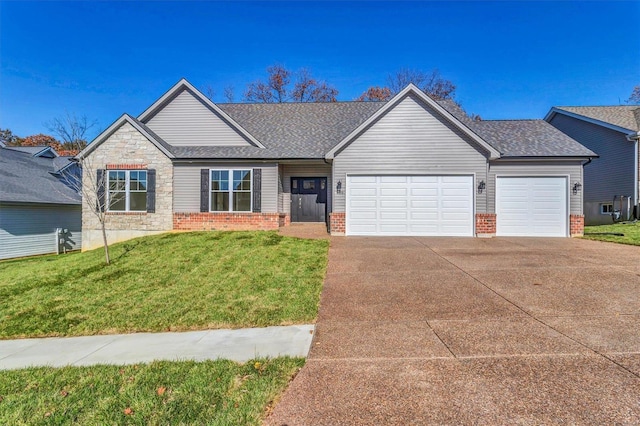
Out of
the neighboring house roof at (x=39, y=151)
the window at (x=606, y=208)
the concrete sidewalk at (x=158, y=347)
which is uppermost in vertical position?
the neighboring house roof at (x=39, y=151)

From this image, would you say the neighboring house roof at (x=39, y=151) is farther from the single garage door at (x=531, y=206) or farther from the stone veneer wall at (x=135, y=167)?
the single garage door at (x=531, y=206)

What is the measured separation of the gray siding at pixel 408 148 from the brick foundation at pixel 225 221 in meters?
2.92

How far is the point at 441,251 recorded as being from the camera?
389 inches

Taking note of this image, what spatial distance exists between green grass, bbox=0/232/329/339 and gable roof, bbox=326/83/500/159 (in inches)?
176

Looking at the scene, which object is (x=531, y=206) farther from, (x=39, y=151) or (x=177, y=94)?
(x=39, y=151)

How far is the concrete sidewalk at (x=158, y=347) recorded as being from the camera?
402 cm

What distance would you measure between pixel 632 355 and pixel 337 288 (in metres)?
4.20

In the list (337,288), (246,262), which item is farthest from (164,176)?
(337,288)

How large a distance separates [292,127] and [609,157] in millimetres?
17520

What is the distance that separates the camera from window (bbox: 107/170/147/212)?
14.2 m

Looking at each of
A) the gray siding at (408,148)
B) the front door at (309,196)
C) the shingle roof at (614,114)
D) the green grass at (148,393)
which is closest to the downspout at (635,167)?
the shingle roof at (614,114)

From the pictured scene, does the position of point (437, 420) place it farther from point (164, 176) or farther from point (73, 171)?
point (73, 171)

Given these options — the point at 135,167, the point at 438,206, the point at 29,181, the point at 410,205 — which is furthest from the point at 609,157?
the point at 29,181

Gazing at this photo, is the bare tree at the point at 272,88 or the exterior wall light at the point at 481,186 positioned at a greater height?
the bare tree at the point at 272,88
